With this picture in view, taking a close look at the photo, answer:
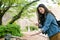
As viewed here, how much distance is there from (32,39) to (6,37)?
810 cm

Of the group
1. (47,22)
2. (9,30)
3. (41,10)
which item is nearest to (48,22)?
(47,22)

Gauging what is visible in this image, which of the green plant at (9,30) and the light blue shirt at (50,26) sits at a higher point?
the light blue shirt at (50,26)

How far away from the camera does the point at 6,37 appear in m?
3.84

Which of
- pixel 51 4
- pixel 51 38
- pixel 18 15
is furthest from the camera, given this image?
pixel 51 4

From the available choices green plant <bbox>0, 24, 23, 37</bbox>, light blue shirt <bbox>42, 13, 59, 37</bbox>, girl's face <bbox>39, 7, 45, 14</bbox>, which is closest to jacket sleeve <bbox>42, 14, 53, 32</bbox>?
light blue shirt <bbox>42, 13, 59, 37</bbox>

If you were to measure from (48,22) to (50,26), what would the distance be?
116 mm

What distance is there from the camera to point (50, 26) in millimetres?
4031

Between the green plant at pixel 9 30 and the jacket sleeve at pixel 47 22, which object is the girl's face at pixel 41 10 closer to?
the jacket sleeve at pixel 47 22

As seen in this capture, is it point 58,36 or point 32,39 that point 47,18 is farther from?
point 32,39

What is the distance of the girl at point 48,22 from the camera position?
395 cm

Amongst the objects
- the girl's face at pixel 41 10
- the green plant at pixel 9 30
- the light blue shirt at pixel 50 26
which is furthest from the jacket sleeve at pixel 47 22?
the green plant at pixel 9 30

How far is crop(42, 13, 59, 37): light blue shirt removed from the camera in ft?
12.9

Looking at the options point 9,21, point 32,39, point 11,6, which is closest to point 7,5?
point 11,6

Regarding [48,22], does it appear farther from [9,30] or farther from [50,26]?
[9,30]
